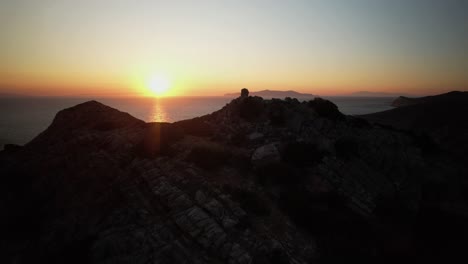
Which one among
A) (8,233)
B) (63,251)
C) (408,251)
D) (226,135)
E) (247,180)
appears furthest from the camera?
(226,135)

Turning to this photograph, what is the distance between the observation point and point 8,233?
71.3ft

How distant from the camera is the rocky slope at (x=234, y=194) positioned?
19.2 metres

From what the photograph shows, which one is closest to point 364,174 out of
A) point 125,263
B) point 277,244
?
point 277,244

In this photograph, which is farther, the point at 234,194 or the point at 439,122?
the point at 439,122

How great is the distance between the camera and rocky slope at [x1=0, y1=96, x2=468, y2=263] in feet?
62.8

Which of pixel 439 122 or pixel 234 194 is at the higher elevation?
pixel 439 122

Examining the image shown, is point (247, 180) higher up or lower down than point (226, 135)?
lower down

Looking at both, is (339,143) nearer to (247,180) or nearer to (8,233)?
(247,180)

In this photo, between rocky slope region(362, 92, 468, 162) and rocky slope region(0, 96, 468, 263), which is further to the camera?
rocky slope region(362, 92, 468, 162)

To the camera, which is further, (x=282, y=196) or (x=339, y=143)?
(x=339, y=143)

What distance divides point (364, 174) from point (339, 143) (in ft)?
14.6

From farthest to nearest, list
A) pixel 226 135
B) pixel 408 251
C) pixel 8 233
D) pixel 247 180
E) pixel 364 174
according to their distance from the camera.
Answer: pixel 226 135
pixel 364 174
pixel 247 180
pixel 8 233
pixel 408 251

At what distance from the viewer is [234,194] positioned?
22.9 m

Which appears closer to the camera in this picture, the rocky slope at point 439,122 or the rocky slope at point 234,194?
the rocky slope at point 234,194
